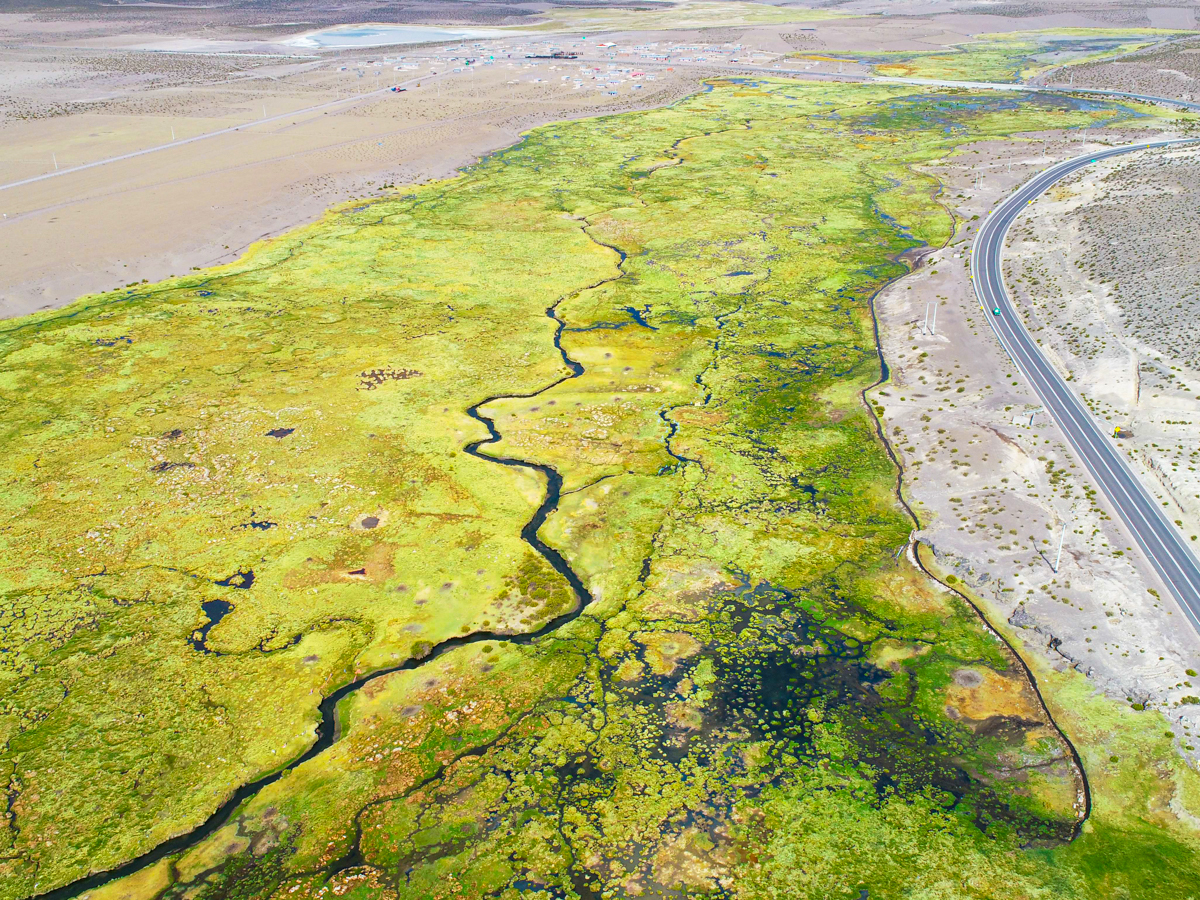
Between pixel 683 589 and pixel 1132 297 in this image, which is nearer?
pixel 683 589

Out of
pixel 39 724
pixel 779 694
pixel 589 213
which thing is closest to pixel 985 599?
pixel 779 694

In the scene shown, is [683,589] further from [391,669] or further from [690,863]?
[391,669]

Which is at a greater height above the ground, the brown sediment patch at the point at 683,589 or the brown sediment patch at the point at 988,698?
the brown sediment patch at the point at 683,589

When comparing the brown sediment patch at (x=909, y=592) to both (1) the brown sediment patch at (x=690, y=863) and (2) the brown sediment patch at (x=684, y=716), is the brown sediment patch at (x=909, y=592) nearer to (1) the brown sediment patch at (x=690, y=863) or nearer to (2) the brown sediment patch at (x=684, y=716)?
(2) the brown sediment patch at (x=684, y=716)

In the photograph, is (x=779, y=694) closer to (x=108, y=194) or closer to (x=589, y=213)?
(x=589, y=213)

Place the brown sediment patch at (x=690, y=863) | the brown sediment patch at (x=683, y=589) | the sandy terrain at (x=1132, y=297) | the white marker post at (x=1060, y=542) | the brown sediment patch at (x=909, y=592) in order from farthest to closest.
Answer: the sandy terrain at (x=1132, y=297), the white marker post at (x=1060, y=542), the brown sediment patch at (x=909, y=592), the brown sediment patch at (x=683, y=589), the brown sediment patch at (x=690, y=863)

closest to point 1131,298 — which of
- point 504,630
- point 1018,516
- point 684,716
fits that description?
point 1018,516

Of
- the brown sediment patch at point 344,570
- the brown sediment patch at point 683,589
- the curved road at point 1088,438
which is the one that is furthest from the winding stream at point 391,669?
the curved road at point 1088,438
